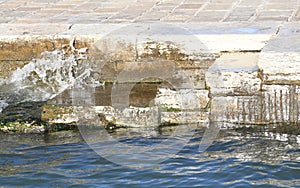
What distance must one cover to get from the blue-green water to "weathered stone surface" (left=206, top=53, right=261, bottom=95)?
1.07ft

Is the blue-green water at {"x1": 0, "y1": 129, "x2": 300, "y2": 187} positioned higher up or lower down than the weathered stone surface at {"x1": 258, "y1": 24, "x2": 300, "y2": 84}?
lower down

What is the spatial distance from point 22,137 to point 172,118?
120cm

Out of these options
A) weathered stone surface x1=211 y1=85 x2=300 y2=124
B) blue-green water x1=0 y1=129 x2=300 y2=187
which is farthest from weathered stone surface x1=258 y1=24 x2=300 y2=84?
blue-green water x1=0 y1=129 x2=300 y2=187

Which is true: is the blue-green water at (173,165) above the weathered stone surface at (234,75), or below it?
below

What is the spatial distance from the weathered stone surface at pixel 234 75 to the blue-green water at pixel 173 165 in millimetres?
327

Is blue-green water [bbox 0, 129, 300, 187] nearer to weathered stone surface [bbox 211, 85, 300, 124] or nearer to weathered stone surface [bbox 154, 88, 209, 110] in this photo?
weathered stone surface [bbox 211, 85, 300, 124]

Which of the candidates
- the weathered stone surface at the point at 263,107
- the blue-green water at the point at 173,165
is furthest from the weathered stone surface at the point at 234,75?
the blue-green water at the point at 173,165

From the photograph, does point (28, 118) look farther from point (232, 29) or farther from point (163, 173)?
point (232, 29)

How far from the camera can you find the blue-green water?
4.83 m

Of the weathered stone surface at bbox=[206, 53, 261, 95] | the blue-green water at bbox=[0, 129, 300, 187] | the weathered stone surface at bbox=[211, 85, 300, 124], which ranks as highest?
the weathered stone surface at bbox=[206, 53, 261, 95]

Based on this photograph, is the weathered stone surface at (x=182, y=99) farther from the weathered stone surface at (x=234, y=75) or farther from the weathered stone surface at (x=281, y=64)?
the weathered stone surface at (x=281, y=64)

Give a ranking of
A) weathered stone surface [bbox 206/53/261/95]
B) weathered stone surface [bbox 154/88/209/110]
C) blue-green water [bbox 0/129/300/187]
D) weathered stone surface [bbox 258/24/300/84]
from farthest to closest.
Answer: weathered stone surface [bbox 154/88/209/110] → weathered stone surface [bbox 206/53/261/95] → weathered stone surface [bbox 258/24/300/84] → blue-green water [bbox 0/129/300/187]

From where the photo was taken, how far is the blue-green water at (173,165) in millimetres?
4832

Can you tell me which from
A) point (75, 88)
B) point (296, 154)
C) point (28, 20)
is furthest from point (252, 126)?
point (28, 20)
